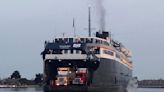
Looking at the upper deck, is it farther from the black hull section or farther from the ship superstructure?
the black hull section

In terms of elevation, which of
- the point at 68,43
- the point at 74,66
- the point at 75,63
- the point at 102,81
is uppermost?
the point at 68,43

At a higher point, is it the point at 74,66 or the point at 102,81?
the point at 74,66

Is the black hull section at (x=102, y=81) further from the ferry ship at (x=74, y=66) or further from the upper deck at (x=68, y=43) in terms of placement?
the upper deck at (x=68, y=43)

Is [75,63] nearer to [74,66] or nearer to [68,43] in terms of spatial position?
[74,66]

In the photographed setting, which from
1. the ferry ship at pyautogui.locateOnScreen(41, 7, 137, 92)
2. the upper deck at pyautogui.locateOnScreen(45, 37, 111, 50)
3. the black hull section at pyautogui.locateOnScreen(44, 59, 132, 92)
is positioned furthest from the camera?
the upper deck at pyautogui.locateOnScreen(45, 37, 111, 50)

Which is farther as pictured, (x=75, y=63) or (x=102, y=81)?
(x=102, y=81)

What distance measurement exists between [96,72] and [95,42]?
5.24 m

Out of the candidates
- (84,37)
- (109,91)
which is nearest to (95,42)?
(84,37)

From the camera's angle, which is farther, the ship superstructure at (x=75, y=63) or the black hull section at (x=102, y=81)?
the ship superstructure at (x=75, y=63)

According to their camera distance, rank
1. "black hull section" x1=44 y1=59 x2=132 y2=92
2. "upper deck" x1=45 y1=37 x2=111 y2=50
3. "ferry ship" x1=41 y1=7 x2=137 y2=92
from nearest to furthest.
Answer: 1. "black hull section" x1=44 y1=59 x2=132 y2=92
2. "ferry ship" x1=41 y1=7 x2=137 y2=92
3. "upper deck" x1=45 y1=37 x2=111 y2=50

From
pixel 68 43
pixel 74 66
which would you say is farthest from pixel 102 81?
pixel 68 43

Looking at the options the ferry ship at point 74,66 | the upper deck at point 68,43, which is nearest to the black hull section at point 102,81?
the ferry ship at point 74,66

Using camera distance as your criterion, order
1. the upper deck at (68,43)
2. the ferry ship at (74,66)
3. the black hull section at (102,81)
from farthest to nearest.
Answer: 1. the upper deck at (68,43)
2. the ferry ship at (74,66)
3. the black hull section at (102,81)

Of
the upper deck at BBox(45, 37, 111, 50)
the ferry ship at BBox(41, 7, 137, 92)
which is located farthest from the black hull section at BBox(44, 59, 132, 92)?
the upper deck at BBox(45, 37, 111, 50)
